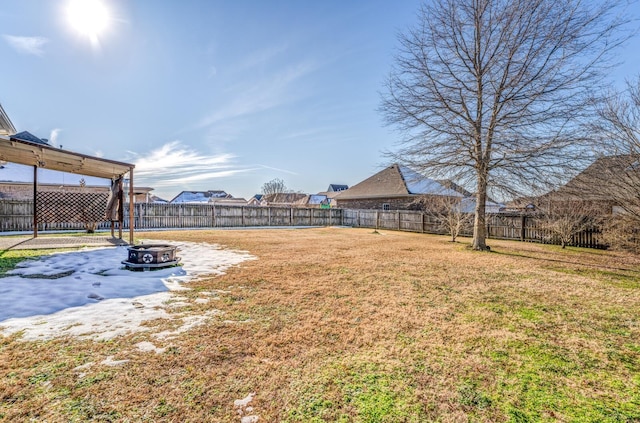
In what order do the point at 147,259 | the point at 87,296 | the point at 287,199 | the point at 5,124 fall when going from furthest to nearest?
the point at 287,199
the point at 5,124
the point at 147,259
the point at 87,296

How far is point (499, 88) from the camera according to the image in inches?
354

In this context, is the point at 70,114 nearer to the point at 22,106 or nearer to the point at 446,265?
the point at 22,106

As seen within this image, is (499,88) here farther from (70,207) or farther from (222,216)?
(222,216)

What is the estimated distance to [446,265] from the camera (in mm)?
6914

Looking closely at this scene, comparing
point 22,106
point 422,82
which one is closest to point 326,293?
point 422,82

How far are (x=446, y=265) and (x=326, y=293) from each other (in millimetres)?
3979

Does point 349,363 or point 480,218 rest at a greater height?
point 480,218

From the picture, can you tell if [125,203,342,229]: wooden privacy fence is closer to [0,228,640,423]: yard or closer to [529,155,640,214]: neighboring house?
[0,228,640,423]: yard

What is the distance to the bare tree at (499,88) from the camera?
8117mm

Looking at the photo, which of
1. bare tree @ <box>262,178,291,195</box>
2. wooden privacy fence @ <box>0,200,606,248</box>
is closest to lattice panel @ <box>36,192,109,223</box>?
wooden privacy fence @ <box>0,200,606,248</box>

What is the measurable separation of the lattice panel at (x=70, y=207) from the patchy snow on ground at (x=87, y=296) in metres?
5.52

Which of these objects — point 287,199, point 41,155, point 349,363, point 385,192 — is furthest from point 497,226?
point 287,199

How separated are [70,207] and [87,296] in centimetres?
954

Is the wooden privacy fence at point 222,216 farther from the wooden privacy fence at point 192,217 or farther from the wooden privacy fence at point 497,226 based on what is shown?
the wooden privacy fence at point 497,226
